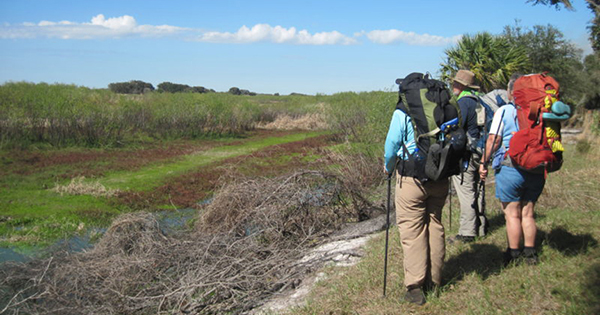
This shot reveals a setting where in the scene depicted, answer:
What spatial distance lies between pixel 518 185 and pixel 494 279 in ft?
3.08

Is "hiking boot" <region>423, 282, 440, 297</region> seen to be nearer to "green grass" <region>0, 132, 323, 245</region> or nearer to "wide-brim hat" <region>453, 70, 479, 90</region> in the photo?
"wide-brim hat" <region>453, 70, 479, 90</region>

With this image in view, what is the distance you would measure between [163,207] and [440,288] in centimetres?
961

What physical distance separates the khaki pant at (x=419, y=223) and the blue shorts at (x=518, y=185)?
32.9 inches

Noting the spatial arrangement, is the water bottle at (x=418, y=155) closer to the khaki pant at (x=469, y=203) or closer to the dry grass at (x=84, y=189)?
the khaki pant at (x=469, y=203)

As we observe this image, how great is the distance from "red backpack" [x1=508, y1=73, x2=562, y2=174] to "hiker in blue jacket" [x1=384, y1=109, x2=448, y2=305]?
85 cm

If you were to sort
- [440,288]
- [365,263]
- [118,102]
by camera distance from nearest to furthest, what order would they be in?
[440,288] < [365,263] < [118,102]

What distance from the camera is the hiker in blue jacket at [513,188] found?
15.2ft

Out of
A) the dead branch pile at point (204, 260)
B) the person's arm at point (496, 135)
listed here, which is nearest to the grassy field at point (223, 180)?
the dead branch pile at point (204, 260)

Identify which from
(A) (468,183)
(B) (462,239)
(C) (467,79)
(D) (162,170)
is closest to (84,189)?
(D) (162,170)

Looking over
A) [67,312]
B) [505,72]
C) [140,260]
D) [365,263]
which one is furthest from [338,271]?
[505,72]

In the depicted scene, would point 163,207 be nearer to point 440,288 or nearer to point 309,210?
point 309,210

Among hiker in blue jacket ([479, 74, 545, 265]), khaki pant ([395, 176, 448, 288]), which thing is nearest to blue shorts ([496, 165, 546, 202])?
hiker in blue jacket ([479, 74, 545, 265])

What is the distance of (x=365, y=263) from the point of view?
233 inches

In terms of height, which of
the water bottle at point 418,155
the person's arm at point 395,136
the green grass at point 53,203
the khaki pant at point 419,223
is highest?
the person's arm at point 395,136
